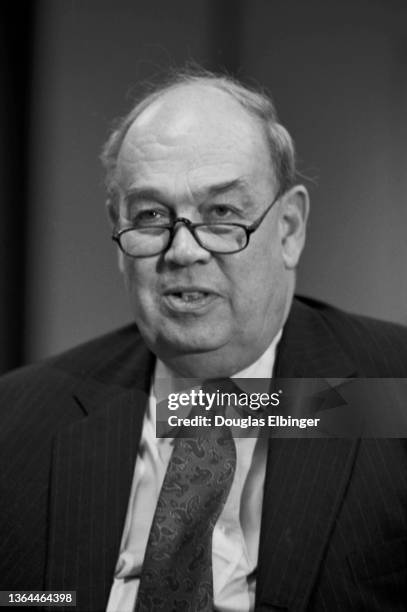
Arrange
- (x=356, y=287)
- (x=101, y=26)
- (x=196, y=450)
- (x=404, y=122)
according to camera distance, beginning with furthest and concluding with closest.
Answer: (x=101, y=26)
(x=356, y=287)
(x=404, y=122)
(x=196, y=450)

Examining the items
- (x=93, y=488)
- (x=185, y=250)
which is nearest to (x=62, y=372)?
(x=93, y=488)

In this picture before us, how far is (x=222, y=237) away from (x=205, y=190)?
7cm

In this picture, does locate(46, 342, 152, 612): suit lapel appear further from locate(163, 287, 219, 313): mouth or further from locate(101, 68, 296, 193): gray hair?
locate(101, 68, 296, 193): gray hair

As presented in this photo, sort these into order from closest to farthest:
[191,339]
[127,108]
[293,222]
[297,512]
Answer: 1. [297,512]
2. [191,339]
3. [293,222]
4. [127,108]

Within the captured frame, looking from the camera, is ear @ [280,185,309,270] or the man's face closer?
the man's face

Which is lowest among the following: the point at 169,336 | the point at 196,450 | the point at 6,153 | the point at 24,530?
the point at 24,530

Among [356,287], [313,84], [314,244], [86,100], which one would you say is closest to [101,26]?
[86,100]

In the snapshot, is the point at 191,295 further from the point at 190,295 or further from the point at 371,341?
the point at 371,341

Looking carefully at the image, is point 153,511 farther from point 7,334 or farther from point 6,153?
point 6,153

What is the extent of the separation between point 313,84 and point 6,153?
767 millimetres

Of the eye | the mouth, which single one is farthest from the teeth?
the eye

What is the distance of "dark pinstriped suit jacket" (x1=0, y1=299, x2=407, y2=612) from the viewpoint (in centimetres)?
99

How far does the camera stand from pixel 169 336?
1.14 meters

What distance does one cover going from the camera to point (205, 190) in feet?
3.59
